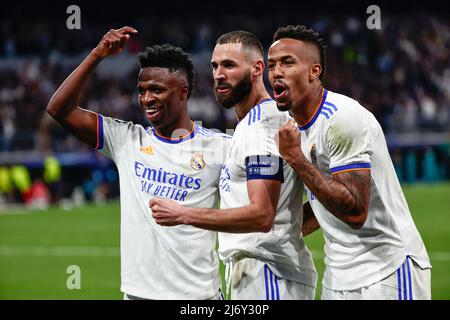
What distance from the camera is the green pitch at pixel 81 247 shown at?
1212 cm

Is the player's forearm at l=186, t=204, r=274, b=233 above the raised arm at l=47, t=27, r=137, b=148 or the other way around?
the other way around

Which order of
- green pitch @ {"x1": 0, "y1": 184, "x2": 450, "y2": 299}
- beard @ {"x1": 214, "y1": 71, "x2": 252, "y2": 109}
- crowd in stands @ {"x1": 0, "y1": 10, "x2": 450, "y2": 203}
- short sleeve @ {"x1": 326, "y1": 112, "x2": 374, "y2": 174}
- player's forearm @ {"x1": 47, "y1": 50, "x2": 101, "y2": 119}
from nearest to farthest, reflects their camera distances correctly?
1. short sleeve @ {"x1": 326, "y1": 112, "x2": 374, "y2": 174}
2. player's forearm @ {"x1": 47, "y1": 50, "x2": 101, "y2": 119}
3. beard @ {"x1": 214, "y1": 71, "x2": 252, "y2": 109}
4. green pitch @ {"x1": 0, "y1": 184, "x2": 450, "y2": 299}
5. crowd in stands @ {"x1": 0, "y1": 10, "x2": 450, "y2": 203}

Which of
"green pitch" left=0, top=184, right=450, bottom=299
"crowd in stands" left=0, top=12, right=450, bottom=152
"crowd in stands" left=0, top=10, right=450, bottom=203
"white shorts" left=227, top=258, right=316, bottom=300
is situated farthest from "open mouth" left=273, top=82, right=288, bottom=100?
"crowd in stands" left=0, top=12, right=450, bottom=152

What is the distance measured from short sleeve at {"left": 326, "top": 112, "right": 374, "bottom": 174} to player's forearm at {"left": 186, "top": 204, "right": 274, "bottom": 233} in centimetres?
51

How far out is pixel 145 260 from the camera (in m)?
5.22

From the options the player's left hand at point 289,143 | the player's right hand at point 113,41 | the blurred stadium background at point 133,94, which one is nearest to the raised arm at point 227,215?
the player's left hand at point 289,143

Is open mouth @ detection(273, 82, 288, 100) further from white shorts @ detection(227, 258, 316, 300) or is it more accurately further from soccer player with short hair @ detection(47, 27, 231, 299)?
white shorts @ detection(227, 258, 316, 300)

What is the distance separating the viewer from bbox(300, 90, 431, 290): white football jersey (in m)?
4.82

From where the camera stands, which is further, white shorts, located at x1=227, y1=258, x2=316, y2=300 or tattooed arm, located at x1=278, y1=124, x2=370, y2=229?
white shorts, located at x1=227, y1=258, x2=316, y2=300

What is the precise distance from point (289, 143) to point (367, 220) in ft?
2.42

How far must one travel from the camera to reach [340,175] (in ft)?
15.4

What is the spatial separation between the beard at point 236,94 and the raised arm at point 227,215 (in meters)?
0.77

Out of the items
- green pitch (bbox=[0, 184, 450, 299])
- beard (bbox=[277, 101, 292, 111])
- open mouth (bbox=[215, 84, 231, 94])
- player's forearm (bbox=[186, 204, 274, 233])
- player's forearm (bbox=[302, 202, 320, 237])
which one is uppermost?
open mouth (bbox=[215, 84, 231, 94])

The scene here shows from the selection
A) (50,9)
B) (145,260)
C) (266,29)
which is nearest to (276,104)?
(145,260)
